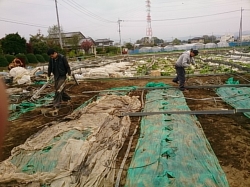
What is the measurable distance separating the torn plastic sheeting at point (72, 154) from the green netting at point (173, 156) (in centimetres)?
38

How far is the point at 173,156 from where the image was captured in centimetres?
327

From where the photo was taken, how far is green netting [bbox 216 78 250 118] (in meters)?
5.71

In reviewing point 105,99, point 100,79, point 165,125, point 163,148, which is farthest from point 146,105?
point 100,79

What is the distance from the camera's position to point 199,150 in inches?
135

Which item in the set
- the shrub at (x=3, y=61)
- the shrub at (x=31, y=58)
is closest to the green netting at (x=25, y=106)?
the shrub at (x=3, y=61)

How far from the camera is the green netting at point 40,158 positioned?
314cm

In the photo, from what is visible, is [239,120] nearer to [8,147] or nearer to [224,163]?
[224,163]

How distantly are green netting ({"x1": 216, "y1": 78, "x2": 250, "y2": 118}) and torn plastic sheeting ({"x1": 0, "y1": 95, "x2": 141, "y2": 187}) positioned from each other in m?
2.87

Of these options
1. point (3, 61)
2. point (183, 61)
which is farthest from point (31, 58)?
point (183, 61)

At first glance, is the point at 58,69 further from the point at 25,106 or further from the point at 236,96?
the point at 236,96

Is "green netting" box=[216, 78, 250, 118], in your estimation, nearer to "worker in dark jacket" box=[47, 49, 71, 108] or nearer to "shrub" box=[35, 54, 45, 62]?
"worker in dark jacket" box=[47, 49, 71, 108]

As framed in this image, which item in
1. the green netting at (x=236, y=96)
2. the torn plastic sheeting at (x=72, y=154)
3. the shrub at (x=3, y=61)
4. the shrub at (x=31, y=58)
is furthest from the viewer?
the shrub at (x=31, y=58)

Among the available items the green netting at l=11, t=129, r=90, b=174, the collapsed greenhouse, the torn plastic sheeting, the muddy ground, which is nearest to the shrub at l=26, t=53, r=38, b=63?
the muddy ground

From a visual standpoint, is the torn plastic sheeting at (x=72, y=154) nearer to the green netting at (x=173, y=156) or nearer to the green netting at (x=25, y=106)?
the green netting at (x=173, y=156)
